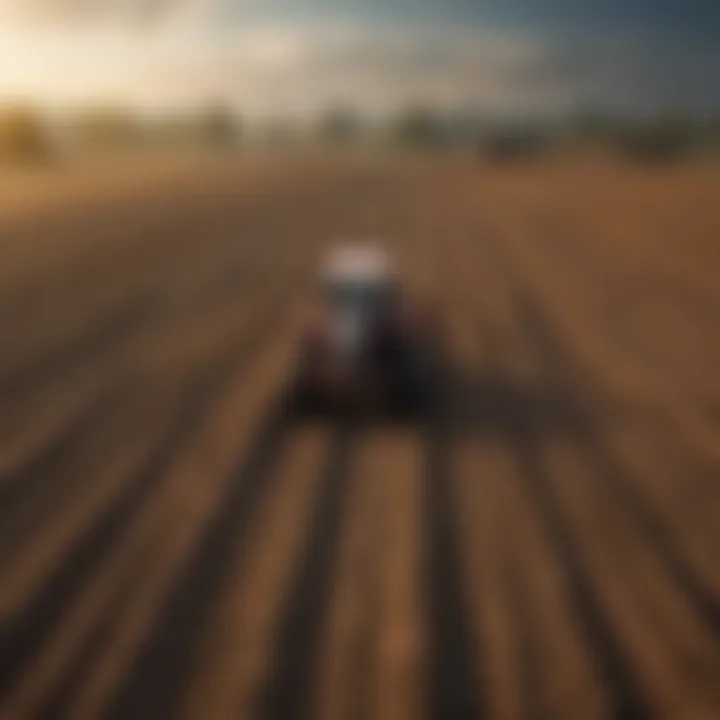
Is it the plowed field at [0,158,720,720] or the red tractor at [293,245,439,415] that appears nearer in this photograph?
the plowed field at [0,158,720,720]

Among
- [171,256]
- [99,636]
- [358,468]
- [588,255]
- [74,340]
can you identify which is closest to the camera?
[99,636]

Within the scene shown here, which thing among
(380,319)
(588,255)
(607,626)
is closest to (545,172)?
(588,255)

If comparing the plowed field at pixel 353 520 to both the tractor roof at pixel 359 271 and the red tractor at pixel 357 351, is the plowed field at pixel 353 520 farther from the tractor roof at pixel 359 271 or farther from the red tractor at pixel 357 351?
the tractor roof at pixel 359 271

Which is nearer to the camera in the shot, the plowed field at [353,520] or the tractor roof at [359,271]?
the plowed field at [353,520]

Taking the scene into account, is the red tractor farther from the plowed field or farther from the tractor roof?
the plowed field

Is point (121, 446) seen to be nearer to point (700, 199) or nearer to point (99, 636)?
point (99, 636)

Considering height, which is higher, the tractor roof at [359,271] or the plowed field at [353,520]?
the tractor roof at [359,271]

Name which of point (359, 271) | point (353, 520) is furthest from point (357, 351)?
point (353, 520)

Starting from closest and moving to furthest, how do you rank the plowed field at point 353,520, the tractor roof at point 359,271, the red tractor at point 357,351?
the plowed field at point 353,520, the red tractor at point 357,351, the tractor roof at point 359,271

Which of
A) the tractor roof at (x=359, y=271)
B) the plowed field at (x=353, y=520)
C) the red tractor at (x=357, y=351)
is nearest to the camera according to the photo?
the plowed field at (x=353, y=520)

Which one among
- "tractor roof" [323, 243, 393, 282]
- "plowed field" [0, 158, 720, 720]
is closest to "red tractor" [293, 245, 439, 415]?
"tractor roof" [323, 243, 393, 282]

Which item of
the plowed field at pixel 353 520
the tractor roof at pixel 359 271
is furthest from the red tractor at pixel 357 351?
the plowed field at pixel 353 520
